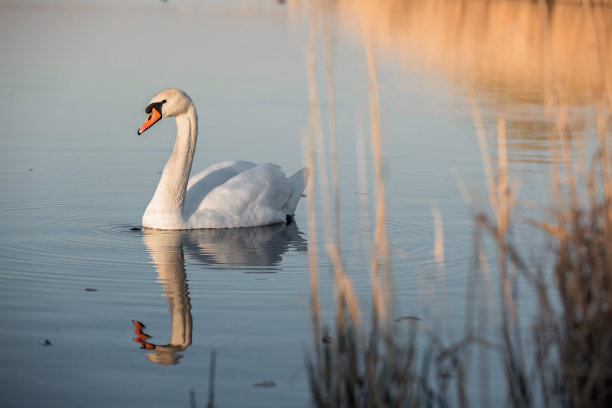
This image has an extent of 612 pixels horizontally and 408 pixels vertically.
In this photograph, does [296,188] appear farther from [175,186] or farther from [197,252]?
[197,252]

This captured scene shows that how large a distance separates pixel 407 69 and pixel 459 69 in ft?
4.15

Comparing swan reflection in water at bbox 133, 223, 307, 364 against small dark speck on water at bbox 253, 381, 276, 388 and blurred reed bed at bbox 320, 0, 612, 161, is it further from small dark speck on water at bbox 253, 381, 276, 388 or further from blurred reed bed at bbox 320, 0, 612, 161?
blurred reed bed at bbox 320, 0, 612, 161

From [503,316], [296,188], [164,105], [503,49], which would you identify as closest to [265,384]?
[503,316]

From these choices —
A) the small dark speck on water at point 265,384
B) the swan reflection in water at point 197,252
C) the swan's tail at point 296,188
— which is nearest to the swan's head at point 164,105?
the swan reflection in water at point 197,252

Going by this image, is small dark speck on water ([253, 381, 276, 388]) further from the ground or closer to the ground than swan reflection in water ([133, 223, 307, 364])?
closer to the ground

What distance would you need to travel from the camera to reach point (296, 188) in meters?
10.1

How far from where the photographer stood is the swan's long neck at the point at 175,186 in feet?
29.1

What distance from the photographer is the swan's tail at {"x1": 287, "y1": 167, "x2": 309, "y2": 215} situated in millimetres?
10016

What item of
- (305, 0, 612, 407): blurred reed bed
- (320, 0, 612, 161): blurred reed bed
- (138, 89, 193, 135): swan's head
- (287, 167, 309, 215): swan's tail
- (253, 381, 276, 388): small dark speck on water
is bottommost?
(253, 381, 276, 388): small dark speck on water

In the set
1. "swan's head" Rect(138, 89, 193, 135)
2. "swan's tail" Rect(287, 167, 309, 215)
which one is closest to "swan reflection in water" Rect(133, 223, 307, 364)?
"swan's tail" Rect(287, 167, 309, 215)

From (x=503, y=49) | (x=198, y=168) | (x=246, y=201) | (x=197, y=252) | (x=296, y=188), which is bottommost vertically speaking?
(x=197, y=252)

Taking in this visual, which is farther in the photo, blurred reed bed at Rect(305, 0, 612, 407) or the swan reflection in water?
the swan reflection in water

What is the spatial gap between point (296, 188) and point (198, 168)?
202 cm

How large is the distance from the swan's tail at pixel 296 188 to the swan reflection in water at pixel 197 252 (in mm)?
287
